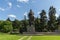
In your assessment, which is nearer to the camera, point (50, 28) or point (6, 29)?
point (50, 28)

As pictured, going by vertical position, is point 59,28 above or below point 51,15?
below

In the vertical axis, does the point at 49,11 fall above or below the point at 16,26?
above

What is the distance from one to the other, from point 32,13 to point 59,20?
14.3 meters

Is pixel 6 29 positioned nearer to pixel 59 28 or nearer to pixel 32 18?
pixel 32 18

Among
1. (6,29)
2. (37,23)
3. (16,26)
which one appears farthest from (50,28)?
(16,26)

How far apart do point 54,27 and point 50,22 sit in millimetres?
3170

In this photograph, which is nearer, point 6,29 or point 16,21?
point 6,29

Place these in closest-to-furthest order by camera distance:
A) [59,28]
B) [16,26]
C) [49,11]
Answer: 1. [59,28]
2. [49,11]
3. [16,26]

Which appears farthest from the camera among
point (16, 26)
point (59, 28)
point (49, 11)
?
point (16, 26)

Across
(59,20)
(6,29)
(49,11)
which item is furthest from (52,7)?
(6,29)

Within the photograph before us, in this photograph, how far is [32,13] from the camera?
80.7 metres

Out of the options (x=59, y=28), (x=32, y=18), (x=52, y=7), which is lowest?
(x=59, y=28)

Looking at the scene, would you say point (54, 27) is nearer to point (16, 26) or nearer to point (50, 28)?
point (50, 28)

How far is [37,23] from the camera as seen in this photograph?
80.3m
